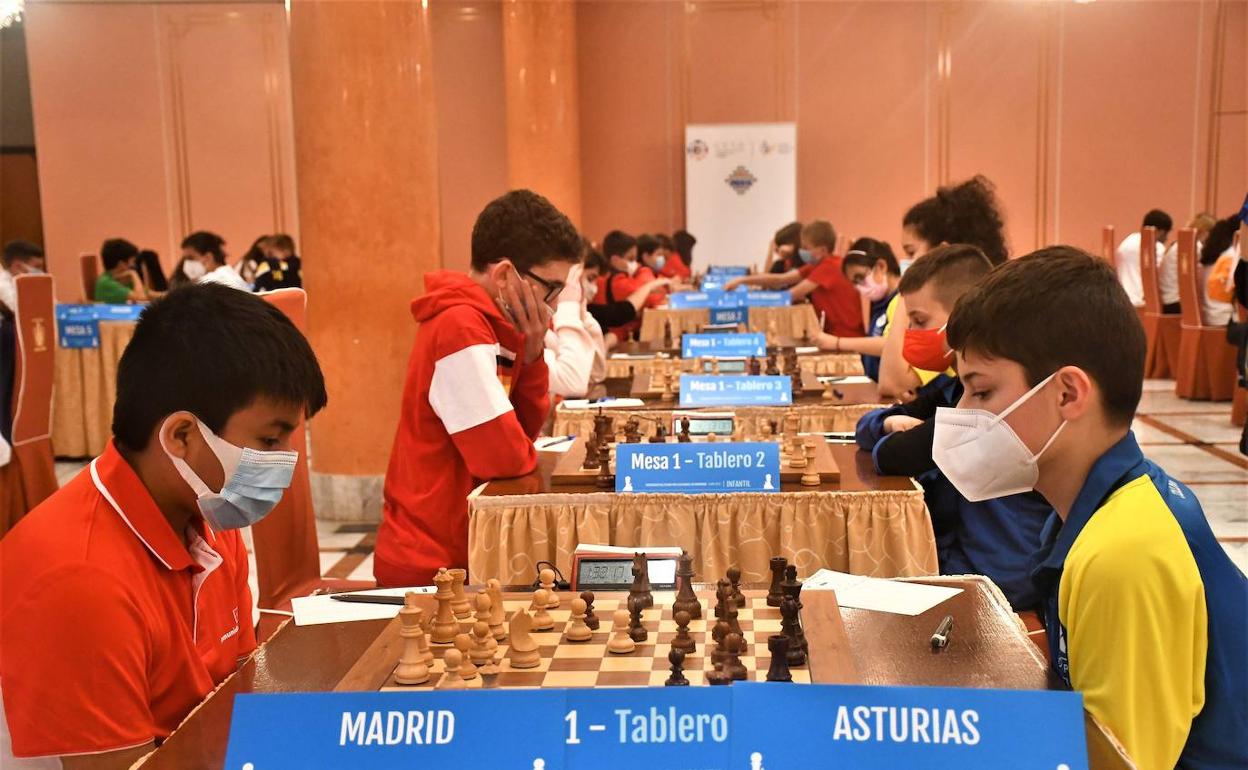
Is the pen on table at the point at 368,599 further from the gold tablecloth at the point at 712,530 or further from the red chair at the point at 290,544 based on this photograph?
the gold tablecloth at the point at 712,530

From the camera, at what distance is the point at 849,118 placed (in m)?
14.4

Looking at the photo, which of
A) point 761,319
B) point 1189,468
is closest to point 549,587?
point 1189,468

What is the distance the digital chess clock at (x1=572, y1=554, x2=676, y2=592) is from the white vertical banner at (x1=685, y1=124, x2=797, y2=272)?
11.9 metres

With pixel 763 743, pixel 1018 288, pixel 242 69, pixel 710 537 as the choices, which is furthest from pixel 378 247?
pixel 242 69

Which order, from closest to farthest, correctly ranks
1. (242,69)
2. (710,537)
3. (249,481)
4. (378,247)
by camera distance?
(249,481)
(710,537)
(378,247)
(242,69)

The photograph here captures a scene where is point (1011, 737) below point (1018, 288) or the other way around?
below

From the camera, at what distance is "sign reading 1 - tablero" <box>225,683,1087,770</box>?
1178 mm

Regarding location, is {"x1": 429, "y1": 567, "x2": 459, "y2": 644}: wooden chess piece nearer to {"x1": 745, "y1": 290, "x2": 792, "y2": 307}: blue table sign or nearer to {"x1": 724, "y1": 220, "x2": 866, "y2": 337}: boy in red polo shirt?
{"x1": 745, "y1": 290, "x2": 792, "y2": 307}: blue table sign

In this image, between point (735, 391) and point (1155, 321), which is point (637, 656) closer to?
point (735, 391)

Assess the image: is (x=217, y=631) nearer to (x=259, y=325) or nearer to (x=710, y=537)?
(x=259, y=325)

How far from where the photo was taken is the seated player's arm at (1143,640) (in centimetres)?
137

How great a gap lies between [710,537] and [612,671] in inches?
54.1

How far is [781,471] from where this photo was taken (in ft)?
9.57

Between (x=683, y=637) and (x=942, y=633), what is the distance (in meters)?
0.37
